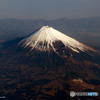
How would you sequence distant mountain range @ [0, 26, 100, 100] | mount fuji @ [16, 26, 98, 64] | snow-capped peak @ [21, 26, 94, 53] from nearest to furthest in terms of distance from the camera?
distant mountain range @ [0, 26, 100, 100] < mount fuji @ [16, 26, 98, 64] < snow-capped peak @ [21, 26, 94, 53]

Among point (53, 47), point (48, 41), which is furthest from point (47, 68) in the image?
point (48, 41)

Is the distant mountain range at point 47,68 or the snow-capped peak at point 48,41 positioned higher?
the snow-capped peak at point 48,41

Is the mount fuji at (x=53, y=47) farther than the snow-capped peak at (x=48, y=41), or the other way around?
the snow-capped peak at (x=48, y=41)

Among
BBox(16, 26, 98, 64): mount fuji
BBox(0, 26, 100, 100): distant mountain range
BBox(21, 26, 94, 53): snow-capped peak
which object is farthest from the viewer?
BBox(21, 26, 94, 53): snow-capped peak

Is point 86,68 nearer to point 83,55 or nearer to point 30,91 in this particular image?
point 83,55

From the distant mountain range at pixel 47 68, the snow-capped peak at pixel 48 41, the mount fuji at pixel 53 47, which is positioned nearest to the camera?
the distant mountain range at pixel 47 68

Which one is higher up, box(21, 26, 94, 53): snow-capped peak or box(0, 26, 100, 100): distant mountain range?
box(21, 26, 94, 53): snow-capped peak

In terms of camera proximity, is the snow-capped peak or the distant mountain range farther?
the snow-capped peak

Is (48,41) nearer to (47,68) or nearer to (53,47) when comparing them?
(53,47)

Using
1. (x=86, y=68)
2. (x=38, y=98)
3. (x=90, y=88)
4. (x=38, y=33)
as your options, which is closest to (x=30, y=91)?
(x=38, y=98)

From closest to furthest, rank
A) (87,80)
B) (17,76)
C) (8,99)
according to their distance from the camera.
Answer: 1. (8,99)
2. (87,80)
3. (17,76)

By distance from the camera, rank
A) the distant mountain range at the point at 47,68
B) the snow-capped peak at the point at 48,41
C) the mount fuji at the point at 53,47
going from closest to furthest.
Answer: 1. the distant mountain range at the point at 47,68
2. the mount fuji at the point at 53,47
3. the snow-capped peak at the point at 48,41
